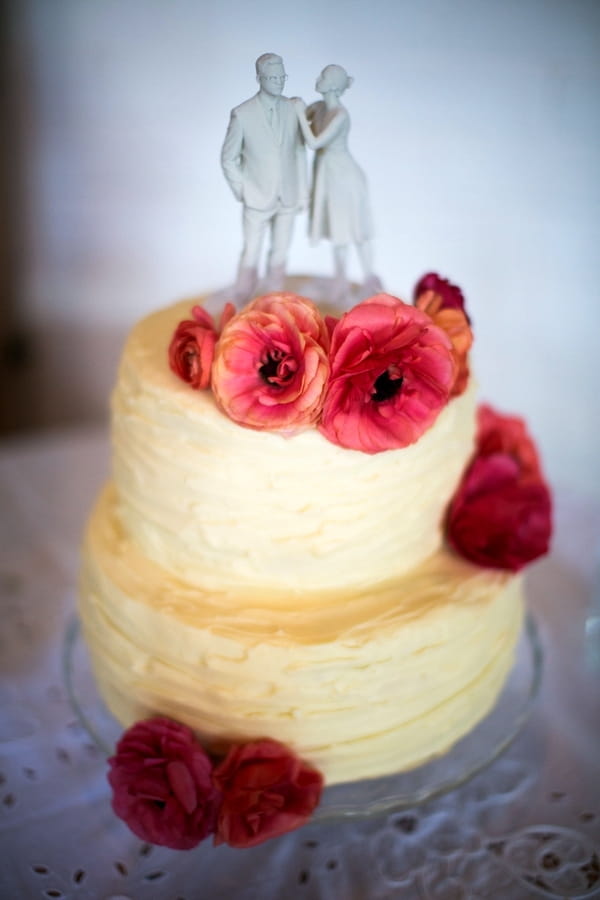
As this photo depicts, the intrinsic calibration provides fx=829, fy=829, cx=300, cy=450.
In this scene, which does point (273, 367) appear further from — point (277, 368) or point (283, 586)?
point (283, 586)

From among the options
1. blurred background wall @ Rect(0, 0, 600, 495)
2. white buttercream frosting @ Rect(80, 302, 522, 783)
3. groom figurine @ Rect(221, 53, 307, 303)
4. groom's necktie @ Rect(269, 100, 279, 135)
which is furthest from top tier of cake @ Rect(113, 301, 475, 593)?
blurred background wall @ Rect(0, 0, 600, 495)

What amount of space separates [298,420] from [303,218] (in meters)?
1.23

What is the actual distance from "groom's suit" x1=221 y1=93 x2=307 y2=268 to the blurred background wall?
33 cm

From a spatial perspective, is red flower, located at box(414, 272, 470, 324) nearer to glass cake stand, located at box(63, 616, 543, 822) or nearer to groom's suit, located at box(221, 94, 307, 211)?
groom's suit, located at box(221, 94, 307, 211)

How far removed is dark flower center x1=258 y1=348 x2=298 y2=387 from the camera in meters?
1.05

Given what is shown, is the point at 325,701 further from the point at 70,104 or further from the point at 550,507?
the point at 70,104

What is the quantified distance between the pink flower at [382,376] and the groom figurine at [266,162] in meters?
0.24

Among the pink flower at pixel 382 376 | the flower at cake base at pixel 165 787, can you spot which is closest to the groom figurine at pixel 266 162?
the pink flower at pixel 382 376

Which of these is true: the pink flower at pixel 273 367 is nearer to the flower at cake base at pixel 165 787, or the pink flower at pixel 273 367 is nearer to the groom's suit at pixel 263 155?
the groom's suit at pixel 263 155

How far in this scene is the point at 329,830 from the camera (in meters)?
1.34

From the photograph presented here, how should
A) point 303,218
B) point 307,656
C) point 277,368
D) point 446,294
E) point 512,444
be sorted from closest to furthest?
point 277,368 → point 307,656 → point 446,294 → point 512,444 → point 303,218

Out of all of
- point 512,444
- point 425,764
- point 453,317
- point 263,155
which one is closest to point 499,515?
point 512,444

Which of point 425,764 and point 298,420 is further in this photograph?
point 425,764

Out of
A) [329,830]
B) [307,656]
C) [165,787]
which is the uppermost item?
[307,656]
